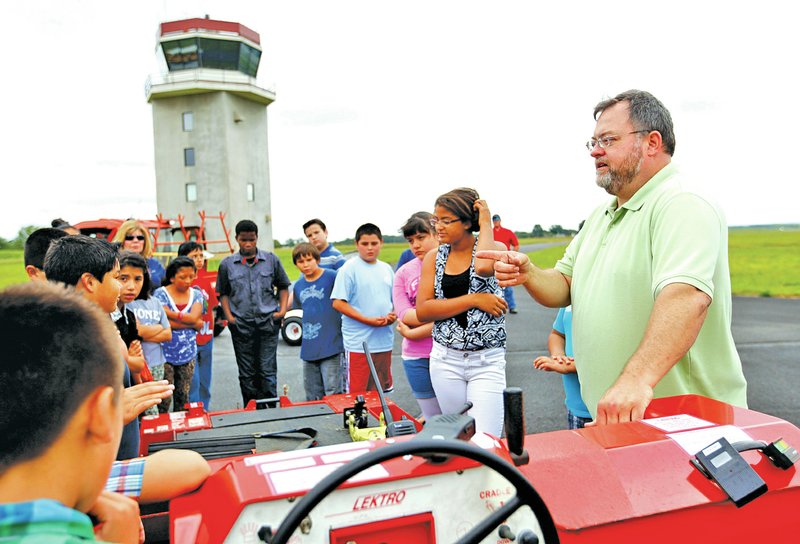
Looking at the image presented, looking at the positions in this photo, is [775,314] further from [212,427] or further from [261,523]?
[261,523]

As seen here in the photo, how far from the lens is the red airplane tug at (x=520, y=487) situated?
121cm

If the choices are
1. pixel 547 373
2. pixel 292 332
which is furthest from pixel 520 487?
pixel 292 332

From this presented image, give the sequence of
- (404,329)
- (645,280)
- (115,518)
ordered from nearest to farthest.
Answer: (115,518) → (645,280) → (404,329)

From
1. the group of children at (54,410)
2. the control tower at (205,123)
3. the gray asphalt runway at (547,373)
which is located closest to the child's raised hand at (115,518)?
the group of children at (54,410)

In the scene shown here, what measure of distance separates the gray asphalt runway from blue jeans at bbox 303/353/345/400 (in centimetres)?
81

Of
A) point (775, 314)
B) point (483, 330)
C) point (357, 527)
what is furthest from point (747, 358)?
point (357, 527)

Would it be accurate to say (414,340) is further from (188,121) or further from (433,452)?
(188,121)

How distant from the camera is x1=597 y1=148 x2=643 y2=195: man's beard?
2254 mm

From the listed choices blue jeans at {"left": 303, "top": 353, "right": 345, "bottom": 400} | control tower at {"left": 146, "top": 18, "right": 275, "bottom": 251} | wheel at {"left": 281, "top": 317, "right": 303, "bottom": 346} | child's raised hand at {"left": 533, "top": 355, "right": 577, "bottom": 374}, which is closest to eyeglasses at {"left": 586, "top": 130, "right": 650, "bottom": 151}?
child's raised hand at {"left": 533, "top": 355, "right": 577, "bottom": 374}

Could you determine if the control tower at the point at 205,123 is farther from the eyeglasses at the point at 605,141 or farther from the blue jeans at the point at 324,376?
the eyeglasses at the point at 605,141

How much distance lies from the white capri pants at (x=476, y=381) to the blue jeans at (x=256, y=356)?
3.01 meters

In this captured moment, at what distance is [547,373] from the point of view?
7.94 metres

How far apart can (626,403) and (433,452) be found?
3.07 ft

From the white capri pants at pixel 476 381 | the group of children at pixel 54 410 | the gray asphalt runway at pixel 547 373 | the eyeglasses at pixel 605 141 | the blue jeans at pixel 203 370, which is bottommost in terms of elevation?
the gray asphalt runway at pixel 547 373
